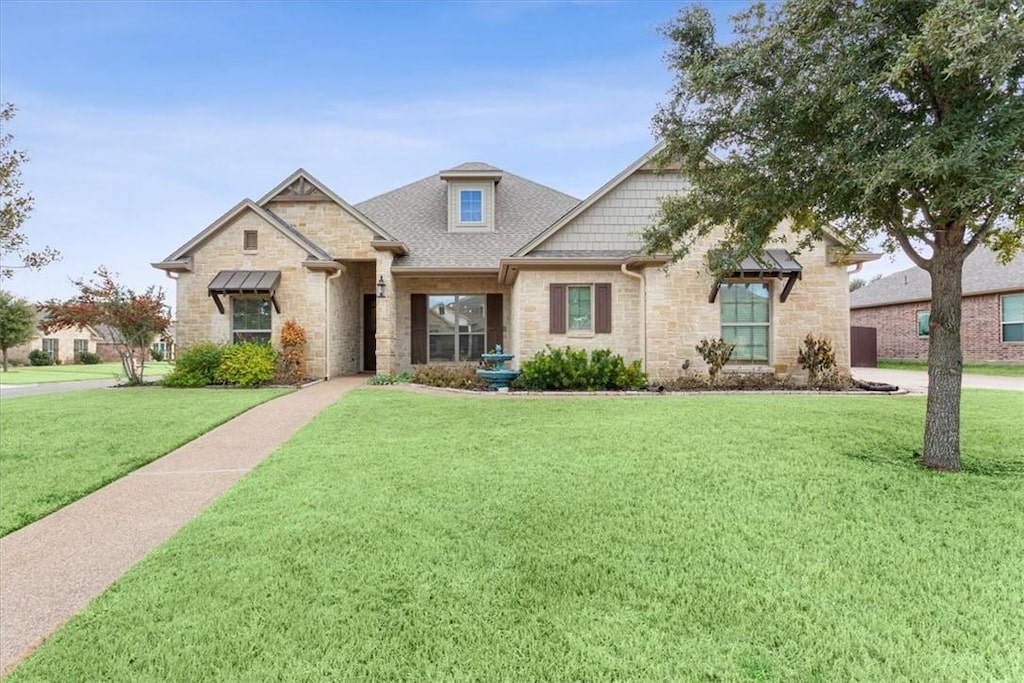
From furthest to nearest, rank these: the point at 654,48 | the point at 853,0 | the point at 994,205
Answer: the point at 654,48 → the point at 853,0 → the point at 994,205

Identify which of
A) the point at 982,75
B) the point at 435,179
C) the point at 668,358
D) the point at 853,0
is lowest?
the point at 668,358

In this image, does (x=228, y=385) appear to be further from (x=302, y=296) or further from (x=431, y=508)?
(x=431, y=508)

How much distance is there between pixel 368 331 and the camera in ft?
57.0

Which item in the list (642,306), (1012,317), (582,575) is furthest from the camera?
(1012,317)

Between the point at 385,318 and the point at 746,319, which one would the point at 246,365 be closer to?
the point at 385,318

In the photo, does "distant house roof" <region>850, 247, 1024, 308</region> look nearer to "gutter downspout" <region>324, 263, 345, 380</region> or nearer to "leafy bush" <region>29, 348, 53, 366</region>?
"gutter downspout" <region>324, 263, 345, 380</region>

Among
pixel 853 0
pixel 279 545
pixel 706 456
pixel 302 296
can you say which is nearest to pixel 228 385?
pixel 302 296

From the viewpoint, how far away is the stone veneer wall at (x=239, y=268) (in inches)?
547

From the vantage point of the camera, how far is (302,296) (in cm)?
1391

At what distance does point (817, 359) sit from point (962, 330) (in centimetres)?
1497

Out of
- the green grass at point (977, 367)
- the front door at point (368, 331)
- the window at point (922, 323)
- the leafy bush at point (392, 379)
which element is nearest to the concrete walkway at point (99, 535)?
the leafy bush at point (392, 379)

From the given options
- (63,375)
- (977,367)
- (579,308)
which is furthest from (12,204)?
(977,367)

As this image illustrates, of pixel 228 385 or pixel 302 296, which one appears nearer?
pixel 228 385

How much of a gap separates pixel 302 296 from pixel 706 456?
39.6 feet
